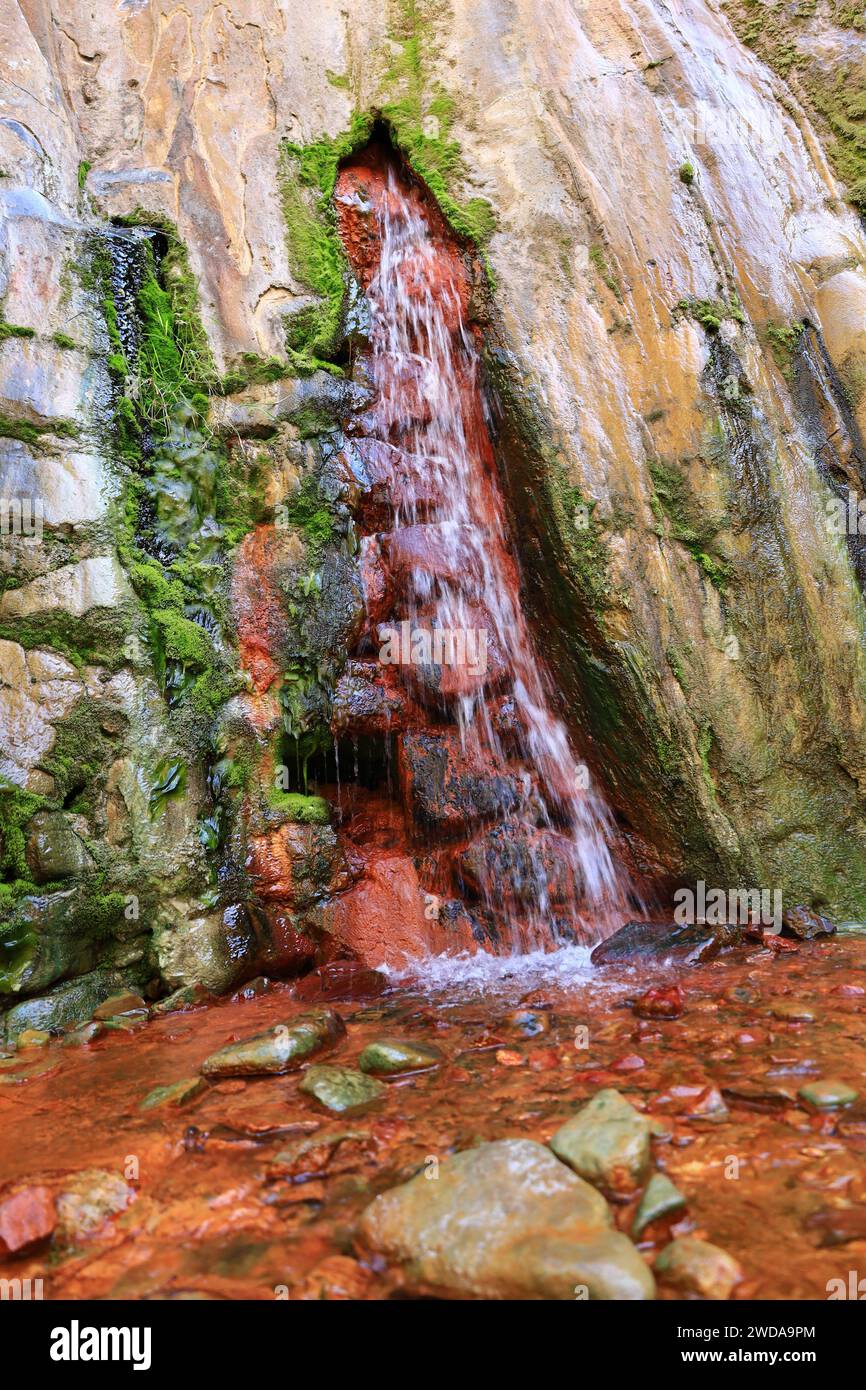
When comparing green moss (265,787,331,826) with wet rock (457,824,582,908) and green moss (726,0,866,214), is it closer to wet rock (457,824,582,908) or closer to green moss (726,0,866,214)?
wet rock (457,824,582,908)

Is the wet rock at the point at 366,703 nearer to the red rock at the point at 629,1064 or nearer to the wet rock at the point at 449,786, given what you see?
the wet rock at the point at 449,786

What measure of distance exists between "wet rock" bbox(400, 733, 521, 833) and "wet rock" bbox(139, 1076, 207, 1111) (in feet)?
6.93

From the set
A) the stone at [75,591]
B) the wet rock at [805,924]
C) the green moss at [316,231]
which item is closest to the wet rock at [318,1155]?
the wet rock at [805,924]

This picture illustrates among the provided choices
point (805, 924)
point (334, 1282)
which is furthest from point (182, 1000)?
point (805, 924)

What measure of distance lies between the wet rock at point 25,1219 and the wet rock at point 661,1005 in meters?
2.09

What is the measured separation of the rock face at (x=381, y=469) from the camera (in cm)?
416

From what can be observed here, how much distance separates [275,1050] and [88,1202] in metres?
0.87

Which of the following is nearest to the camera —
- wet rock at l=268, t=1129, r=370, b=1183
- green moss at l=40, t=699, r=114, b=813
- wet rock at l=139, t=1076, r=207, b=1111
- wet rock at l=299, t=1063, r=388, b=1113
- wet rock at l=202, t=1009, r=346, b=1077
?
wet rock at l=268, t=1129, r=370, b=1183

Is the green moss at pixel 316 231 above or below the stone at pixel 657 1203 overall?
above

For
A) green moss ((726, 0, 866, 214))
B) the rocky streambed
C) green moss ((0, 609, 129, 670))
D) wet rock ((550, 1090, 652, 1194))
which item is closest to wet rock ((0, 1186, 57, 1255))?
the rocky streambed

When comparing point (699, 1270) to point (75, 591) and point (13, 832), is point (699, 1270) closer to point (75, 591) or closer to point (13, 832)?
point (13, 832)

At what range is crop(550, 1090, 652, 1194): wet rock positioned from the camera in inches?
75.6

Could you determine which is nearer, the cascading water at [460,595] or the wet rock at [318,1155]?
the wet rock at [318,1155]

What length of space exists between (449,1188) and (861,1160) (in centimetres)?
102
